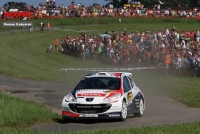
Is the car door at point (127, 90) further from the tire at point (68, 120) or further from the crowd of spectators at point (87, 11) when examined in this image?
the crowd of spectators at point (87, 11)

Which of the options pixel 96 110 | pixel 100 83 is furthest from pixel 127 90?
pixel 96 110

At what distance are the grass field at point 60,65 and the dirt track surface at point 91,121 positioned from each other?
75 centimetres

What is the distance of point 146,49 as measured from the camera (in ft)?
121

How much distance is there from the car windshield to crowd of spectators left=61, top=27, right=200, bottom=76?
47.9 ft

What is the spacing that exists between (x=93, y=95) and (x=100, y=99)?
255 millimetres

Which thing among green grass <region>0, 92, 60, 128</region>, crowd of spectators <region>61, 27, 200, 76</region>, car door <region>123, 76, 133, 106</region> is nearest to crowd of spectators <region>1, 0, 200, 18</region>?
crowd of spectators <region>61, 27, 200, 76</region>

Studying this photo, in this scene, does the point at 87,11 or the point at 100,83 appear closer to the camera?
the point at 100,83

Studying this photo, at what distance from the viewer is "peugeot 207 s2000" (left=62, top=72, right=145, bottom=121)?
53.3ft

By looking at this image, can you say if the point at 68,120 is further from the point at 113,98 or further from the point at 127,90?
the point at 127,90

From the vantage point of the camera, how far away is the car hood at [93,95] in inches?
641

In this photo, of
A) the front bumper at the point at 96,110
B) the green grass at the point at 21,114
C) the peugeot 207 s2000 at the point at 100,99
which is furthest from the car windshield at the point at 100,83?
the green grass at the point at 21,114

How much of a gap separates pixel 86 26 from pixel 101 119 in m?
49.6

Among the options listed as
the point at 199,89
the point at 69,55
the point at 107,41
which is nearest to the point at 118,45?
the point at 107,41

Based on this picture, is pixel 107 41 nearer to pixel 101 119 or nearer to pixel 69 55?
pixel 69 55
